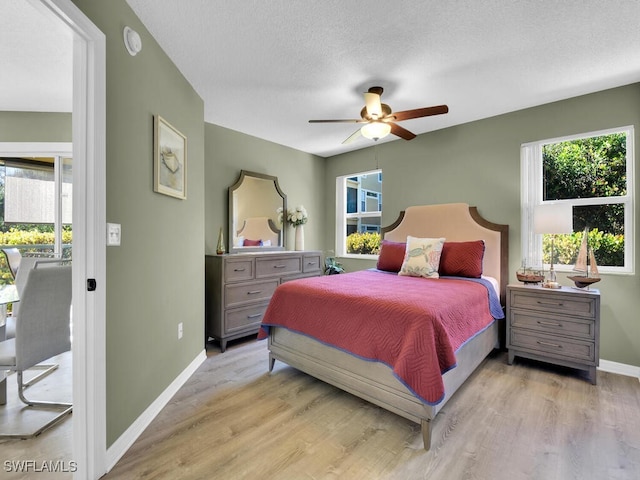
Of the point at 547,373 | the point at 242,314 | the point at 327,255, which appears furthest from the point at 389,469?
the point at 327,255

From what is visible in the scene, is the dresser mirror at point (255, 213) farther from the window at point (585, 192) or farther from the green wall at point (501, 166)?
the window at point (585, 192)

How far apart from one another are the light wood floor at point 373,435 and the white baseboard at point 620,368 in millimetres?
191

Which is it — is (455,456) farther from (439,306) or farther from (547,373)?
(547,373)

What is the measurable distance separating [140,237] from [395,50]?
216 centimetres

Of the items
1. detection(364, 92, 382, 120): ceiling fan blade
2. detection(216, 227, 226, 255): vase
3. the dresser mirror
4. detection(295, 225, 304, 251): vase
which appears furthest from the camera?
detection(295, 225, 304, 251): vase

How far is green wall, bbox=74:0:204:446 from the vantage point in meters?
1.58

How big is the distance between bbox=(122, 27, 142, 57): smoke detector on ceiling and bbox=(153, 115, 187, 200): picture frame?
1.28 ft

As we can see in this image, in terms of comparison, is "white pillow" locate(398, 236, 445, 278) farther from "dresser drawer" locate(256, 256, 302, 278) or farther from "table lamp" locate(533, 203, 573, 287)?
"dresser drawer" locate(256, 256, 302, 278)

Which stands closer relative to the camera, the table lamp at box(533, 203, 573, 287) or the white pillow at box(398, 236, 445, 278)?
the table lamp at box(533, 203, 573, 287)

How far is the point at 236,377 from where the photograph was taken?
8.31 ft

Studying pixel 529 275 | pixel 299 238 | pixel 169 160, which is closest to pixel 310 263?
pixel 299 238

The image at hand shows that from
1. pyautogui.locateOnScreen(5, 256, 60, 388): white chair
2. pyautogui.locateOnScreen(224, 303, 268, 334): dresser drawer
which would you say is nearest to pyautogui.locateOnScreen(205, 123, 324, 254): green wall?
pyautogui.locateOnScreen(224, 303, 268, 334): dresser drawer

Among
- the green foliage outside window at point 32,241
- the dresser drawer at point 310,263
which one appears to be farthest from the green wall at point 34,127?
the dresser drawer at point 310,263

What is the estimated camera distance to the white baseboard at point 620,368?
2572mm
